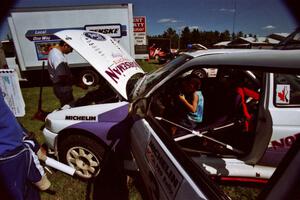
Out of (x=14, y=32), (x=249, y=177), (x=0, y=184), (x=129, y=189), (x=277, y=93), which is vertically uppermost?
(x=14, y=32)

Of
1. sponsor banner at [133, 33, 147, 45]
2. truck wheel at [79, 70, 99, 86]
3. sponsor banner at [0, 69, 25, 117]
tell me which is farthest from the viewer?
sponsor banner at [133, 33, 147, 45]

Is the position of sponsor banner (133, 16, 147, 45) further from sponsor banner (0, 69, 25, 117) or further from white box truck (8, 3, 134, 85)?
sponsor banner (0, 69, 25, 117)

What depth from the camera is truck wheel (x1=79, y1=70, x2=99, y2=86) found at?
30.7 ft

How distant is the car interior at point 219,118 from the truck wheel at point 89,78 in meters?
6.85

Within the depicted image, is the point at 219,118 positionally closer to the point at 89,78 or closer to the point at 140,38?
the point at 89,78

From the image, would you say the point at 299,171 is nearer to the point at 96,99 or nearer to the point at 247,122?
the point at 247,122

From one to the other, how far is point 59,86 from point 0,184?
2459 millimetres

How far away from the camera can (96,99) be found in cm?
325

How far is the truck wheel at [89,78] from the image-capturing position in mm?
9359

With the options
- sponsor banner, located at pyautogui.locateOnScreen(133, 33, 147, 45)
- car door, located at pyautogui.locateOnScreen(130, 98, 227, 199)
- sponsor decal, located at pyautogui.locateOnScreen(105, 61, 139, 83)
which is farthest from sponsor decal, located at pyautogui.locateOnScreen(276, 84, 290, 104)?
sponsor banner, located at pyautogui.locateOnScreen(133, 33, 147, 45)

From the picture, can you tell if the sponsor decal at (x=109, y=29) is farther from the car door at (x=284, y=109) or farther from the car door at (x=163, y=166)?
the car door at (x=284, y=109)

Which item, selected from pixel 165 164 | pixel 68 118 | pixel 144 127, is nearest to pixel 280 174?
pixel 165 164

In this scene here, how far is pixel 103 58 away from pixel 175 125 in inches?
49.0

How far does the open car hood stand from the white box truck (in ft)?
21.0
